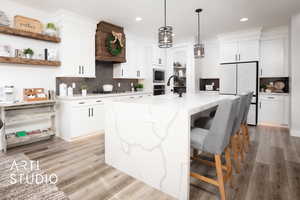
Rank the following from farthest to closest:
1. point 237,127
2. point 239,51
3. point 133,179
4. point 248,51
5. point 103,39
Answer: point 239,51 < point 248,51 < point 103,39 < point 237,127 < point 133,179

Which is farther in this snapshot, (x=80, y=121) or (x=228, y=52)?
(x=228, y=52)

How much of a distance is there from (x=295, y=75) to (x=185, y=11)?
2.74 meters

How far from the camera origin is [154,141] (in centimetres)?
175

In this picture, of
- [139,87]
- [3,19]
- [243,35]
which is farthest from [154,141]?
[243,35]

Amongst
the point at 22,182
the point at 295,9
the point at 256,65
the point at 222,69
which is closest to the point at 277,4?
the point at 295,9

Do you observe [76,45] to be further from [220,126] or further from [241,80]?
[241,80]

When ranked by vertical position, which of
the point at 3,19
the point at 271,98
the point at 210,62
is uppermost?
the point at 3,19

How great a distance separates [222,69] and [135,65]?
8.53ft

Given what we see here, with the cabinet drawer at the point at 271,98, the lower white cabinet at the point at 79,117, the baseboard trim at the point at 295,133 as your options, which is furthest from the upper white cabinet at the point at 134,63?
the baseboard trim at the point at 295,133

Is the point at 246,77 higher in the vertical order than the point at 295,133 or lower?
higher

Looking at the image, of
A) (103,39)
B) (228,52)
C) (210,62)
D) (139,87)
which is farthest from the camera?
(210,62)

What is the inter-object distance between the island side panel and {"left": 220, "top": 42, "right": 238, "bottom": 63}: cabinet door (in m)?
4.16

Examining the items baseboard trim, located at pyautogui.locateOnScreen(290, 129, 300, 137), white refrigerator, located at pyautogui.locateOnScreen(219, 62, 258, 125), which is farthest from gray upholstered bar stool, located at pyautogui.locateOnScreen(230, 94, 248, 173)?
white refrigerator, located at pyautogui.locateOnScreen(219, 62, 258, 125)

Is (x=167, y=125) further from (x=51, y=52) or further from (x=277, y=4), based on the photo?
(x=277, y=4)
